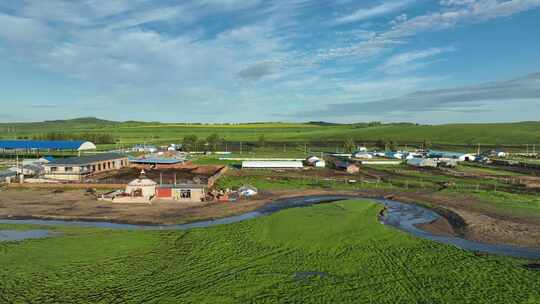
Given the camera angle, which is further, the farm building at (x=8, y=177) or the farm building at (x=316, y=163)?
the farm building at (x=316, y=163)

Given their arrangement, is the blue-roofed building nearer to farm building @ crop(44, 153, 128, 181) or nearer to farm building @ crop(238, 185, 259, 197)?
farm building @ crop(44, 153, 128, 181)

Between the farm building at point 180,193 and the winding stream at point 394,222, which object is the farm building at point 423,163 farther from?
the farm building at point 180,193

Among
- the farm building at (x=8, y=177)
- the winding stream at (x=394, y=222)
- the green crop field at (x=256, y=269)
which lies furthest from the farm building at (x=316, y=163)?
the farm building at (x=8, y=177)

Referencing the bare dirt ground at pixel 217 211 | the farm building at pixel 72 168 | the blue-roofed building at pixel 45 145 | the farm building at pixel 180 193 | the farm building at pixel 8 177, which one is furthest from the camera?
the blue-roofed building at pixel 45 145

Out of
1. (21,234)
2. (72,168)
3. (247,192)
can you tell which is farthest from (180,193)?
(72,168)

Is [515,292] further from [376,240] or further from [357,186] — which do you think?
[357,186]

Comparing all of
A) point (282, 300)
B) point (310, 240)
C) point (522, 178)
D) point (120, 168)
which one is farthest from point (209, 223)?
point (522, 178)
